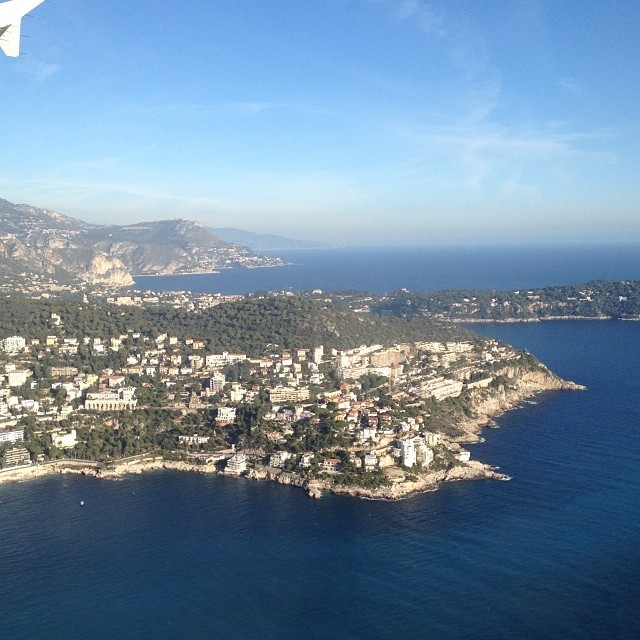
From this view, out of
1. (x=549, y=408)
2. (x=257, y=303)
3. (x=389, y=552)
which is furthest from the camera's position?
(x=257, y=303)

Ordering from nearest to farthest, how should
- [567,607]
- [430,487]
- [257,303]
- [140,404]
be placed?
1. [567,607]
2. [430,487]
3. [140,404]
4. [257,303]

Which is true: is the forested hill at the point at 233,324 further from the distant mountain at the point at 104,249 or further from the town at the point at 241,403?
the distant mountain at the point at 104,249

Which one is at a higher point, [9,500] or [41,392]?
[41,392]

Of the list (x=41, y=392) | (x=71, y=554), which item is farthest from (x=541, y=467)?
(x=41, y=392)

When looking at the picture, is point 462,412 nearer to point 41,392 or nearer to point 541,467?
point 541,467

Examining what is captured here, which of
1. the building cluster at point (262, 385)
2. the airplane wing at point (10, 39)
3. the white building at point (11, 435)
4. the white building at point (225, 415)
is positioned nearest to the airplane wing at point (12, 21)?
the airplane wing at point (10, 39)

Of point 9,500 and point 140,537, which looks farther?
point 9,500
